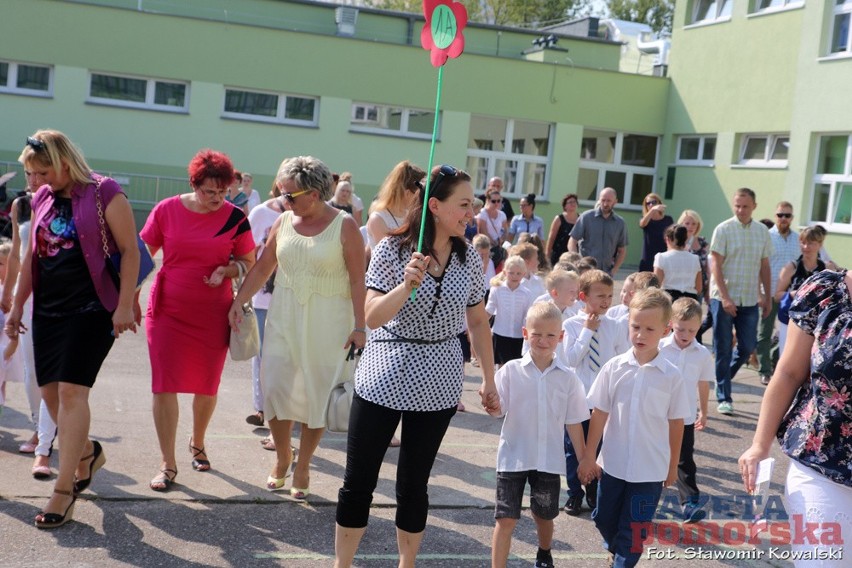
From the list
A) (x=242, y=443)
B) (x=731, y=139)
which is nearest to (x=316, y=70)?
(x=731, y=139)

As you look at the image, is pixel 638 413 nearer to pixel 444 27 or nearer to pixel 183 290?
pixel 444 27

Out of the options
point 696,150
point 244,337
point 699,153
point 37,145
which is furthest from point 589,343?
point 696,150

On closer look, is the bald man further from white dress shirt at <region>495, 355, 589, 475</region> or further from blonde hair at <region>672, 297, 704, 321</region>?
white dress shirt at <region>495, 355, 589, 475</region>

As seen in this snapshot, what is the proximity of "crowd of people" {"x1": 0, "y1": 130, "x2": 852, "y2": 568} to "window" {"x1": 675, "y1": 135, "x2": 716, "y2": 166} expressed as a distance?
18.6 metres

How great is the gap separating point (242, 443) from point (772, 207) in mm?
16826

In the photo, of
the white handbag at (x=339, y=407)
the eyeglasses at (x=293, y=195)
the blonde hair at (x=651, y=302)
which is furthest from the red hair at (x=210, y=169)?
the blonde hair at (x=651, y=302)

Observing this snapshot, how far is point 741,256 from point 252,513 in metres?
5.97

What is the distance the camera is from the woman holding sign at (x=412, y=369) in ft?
14.1

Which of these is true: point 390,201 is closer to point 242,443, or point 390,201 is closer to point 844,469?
point 242,443

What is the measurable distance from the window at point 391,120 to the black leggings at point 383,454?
66.2 ft

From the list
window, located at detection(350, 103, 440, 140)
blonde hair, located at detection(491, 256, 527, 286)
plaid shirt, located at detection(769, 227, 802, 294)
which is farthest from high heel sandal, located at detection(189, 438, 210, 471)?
window, located at detection(350, 103, 440, 140)

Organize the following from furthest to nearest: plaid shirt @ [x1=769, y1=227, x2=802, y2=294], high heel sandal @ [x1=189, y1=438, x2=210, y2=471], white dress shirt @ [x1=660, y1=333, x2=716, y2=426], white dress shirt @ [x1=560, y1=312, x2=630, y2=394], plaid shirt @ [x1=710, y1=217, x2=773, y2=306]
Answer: plaid shirt @ [x1=769, y1=227, x2=802, y2=294], plaid shirt @ [x1=710, y1=217, x2=773, y2=306], high heel sandal @ [x1=189, y1=438, x2=210, y2=471], white dress shirt @ [x1=660, y1=333, x2=716, y2=426], white dress shirt @ [x1=560, y1=312, x2=630, y2=394]

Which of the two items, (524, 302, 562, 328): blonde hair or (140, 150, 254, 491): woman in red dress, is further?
Result: (140, 150, 254, 491): woman in red dress

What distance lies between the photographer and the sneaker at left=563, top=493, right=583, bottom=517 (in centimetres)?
589
